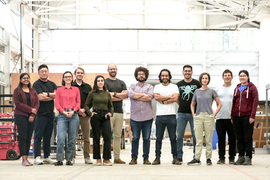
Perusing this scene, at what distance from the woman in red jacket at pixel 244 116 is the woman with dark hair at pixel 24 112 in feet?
10.3

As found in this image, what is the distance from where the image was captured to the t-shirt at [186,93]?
225 inches

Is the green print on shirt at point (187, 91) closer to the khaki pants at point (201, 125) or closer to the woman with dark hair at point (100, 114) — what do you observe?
the khaki pants at point (201, 125)

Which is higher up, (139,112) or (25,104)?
(25,104)

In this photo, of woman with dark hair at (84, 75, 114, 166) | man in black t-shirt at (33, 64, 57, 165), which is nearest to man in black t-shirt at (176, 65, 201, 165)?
woman with dark hair at (84, 75, 114, 166)

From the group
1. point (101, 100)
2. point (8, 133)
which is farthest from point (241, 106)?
point (8, 133)

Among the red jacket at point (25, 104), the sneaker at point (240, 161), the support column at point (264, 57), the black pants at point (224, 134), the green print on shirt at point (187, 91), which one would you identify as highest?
the support column at point (264, 57)

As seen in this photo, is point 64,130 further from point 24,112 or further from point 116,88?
point 116,88

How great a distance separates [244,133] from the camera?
5.70 metres

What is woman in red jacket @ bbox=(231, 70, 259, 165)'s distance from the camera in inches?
221

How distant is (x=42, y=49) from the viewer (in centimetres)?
2081

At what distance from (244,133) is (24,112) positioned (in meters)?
3.45

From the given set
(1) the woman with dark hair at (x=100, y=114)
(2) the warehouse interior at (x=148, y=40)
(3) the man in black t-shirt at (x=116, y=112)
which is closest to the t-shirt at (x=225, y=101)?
(3) the man in black t-shirt at (x=116, y=112)

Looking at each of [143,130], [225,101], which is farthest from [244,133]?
[143,130]

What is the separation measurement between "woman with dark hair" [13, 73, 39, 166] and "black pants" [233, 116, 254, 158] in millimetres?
3150
